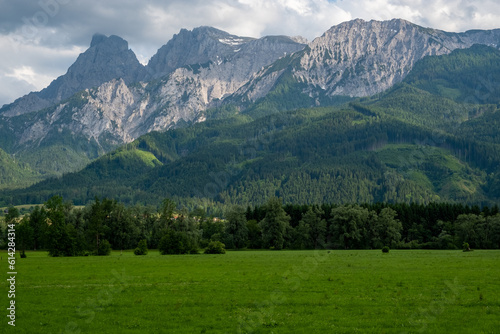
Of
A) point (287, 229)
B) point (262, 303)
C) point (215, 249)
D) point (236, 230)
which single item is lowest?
point (215, 249)

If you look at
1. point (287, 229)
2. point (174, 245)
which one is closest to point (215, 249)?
point (174, 245)

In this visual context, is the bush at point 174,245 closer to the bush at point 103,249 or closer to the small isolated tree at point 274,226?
the bush at point 103,249

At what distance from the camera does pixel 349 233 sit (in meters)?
132

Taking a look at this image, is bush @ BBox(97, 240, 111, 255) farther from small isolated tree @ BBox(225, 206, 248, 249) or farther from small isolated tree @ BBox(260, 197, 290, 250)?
small isolated tree @ BBox(260, 197, 290, 250)

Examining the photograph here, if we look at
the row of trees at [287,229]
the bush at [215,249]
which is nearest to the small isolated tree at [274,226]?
the row of trees at [287,229]

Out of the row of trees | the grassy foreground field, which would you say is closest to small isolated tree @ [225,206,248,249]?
the row of trees

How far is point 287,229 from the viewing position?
142 metres

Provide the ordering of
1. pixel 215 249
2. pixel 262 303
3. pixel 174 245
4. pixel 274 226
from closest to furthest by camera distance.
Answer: pixel 262 303 → pixel 215 249 → pixel 174 245 → pixel 274 226

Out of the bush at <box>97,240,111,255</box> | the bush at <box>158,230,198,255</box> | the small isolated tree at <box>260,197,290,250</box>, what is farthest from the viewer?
the small isolated tree at <box>260,197,290,250</box>

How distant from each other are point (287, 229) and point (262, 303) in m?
108

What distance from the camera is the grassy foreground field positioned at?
2877cm

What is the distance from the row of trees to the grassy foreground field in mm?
65567

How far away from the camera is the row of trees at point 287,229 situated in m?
128

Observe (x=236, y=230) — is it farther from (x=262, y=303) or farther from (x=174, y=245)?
(x=262, y=303)
